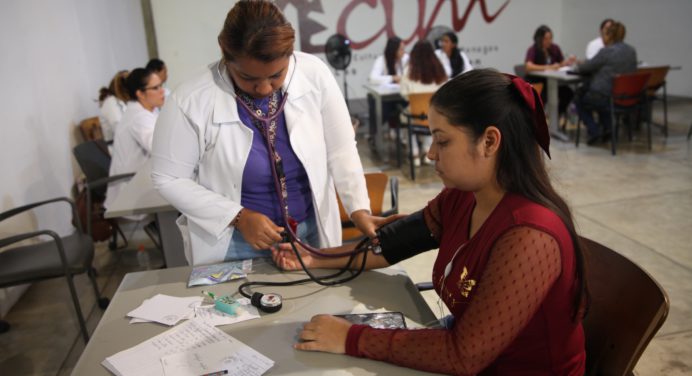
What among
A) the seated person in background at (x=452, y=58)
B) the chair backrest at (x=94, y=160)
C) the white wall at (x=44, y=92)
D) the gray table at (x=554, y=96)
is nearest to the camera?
the white wall at (x=44, y=92)

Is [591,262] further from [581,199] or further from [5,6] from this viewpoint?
[5,6]

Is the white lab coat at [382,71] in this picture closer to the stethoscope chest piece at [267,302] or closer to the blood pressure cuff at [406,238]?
the blood pressure cuff at [406,238]

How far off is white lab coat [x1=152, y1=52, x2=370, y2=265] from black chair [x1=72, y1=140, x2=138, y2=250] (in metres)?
1.66

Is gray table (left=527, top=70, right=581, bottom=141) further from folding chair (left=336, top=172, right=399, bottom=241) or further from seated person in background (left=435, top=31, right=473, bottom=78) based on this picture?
folding chair (left=336, top=172, right=399, bottom=241)

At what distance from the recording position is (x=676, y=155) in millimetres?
4945

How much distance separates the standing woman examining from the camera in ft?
4.46

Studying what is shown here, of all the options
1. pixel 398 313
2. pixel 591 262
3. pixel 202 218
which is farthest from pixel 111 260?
pixel 591 262

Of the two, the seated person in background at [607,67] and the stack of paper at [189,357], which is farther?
the seated person in background at [607,67]

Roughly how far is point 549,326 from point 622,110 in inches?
198

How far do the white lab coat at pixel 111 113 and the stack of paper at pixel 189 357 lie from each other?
3.20 meters

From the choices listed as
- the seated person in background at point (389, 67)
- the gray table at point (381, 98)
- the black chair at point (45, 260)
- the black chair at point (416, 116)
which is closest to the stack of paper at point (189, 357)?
the black chair at point (45, 260)

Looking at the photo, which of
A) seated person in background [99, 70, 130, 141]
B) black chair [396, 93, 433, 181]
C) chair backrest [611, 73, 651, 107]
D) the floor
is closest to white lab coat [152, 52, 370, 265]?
the floor

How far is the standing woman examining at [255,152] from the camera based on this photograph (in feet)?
4.46

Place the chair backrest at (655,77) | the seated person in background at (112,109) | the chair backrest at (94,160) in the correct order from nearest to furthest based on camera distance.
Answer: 1. the chair backrest at (94,160)
2. the seated person in background at (112,109)
3. the chair backrest at (655,77)
